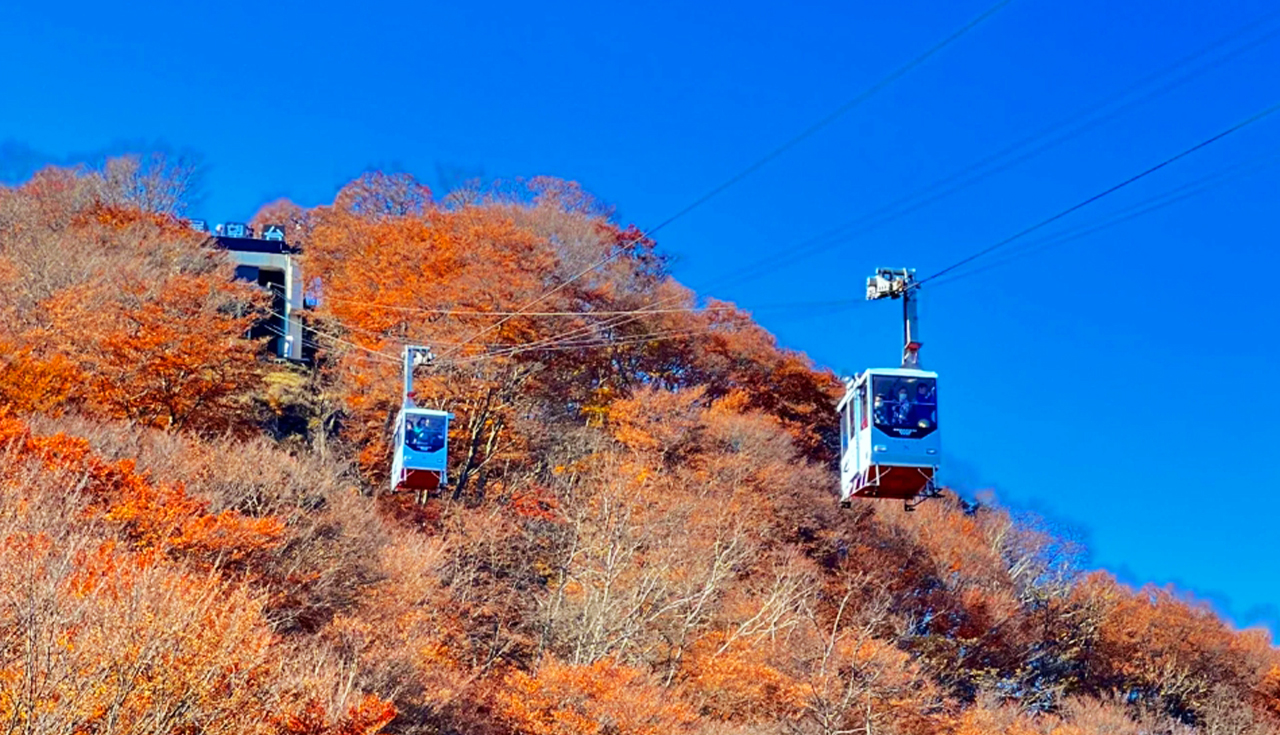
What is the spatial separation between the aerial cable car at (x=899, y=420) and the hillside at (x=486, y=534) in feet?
24.2

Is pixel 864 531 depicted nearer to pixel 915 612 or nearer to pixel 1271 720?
pixel 915 612

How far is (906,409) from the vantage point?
561 inches

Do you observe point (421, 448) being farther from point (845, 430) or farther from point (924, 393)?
point (924, 393)

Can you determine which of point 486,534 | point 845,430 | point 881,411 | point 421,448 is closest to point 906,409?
point 881,411

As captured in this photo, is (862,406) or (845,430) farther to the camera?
(845,430)

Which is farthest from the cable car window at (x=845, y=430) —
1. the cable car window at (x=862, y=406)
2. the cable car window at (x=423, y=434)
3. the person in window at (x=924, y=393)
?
the cable car window at (x=423, y=434)

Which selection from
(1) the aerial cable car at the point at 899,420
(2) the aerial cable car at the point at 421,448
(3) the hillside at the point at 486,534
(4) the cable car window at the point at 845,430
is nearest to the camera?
(1) the aerial cable car at the point at 899,420

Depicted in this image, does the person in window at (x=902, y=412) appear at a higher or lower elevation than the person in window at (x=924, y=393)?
lower

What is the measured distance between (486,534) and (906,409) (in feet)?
53.7

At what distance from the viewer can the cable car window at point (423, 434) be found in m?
20.5

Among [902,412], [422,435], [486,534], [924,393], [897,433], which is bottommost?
[486,534]

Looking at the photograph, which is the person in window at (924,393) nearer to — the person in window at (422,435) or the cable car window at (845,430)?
the cable car window at (845,430)

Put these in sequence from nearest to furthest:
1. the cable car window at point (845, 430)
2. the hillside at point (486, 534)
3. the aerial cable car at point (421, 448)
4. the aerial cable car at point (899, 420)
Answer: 1. the aerial cable car at point (899, 420)
2. the cable car window at point (845, 430)
3. the hillside at point (486, 534)
4. the aerial cable car at point (421, 448)

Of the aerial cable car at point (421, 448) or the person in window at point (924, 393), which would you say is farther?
the aerial cable car at point (421, 448)
